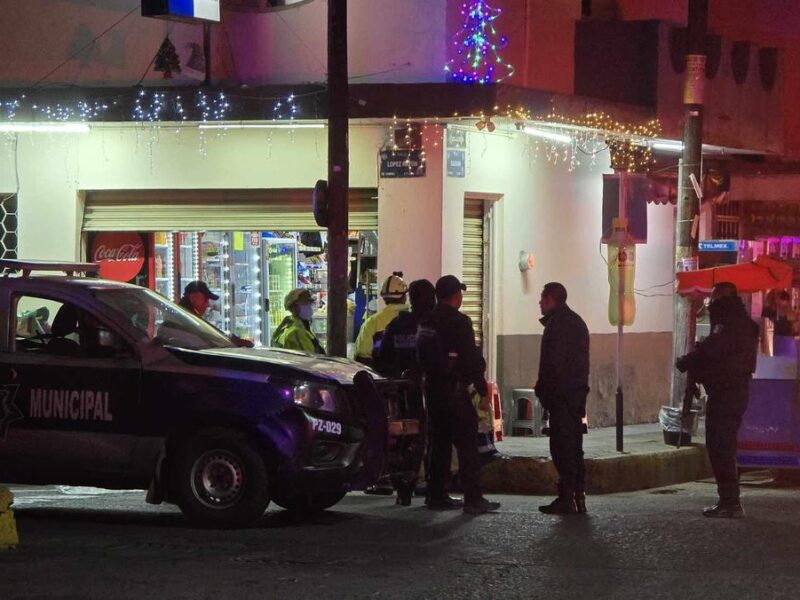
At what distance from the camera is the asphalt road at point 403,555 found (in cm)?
782

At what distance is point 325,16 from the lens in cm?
1650

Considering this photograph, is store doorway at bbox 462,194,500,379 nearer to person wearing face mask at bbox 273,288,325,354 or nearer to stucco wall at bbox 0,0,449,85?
stucco wall at bbox 0,0,449,85

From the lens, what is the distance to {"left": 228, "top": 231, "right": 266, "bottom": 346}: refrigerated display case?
1786cm

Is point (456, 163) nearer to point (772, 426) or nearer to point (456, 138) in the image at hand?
point (456, 138)

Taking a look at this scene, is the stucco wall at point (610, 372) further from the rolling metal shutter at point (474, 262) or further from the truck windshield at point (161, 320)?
the truck windshield at point (161, 320)

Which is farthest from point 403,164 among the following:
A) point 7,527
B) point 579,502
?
point 7,527

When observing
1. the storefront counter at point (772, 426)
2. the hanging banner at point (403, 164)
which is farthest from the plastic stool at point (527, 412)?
the storefront counter at point (772, 426)

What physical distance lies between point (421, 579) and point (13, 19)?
38.5ft

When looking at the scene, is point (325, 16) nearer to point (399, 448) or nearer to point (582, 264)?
point (582, 264)

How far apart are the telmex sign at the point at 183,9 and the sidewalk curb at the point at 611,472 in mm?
6042

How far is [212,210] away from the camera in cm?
1747

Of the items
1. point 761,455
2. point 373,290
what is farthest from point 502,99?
point 761,455

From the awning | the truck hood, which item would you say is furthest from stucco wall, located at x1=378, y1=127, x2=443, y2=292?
the awning

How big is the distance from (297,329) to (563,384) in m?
3.39
